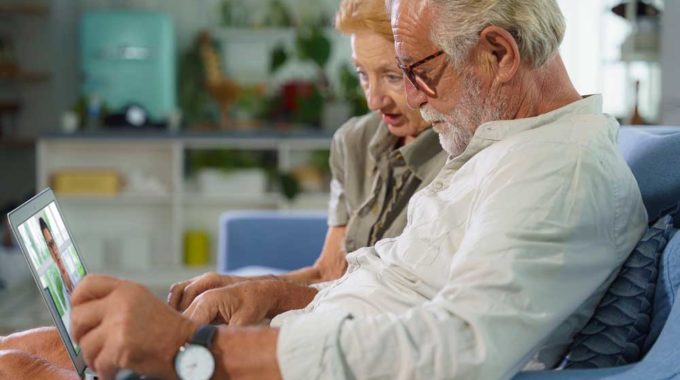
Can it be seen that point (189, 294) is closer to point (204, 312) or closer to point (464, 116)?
point (204, 312)

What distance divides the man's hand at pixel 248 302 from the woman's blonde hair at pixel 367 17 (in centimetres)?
56

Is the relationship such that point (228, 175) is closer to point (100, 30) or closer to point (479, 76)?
point (100, 30)

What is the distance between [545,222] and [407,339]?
0.23m

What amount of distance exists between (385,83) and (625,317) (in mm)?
825

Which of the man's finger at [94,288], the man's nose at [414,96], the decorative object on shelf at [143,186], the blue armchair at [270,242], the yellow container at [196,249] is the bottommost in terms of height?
the yellow container at [196,249]

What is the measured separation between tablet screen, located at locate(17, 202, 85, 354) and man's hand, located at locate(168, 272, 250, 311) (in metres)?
0.17

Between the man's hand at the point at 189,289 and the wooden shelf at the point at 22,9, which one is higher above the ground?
the wooden shelf at the point at 22,9

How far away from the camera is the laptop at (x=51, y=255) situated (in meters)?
1.37

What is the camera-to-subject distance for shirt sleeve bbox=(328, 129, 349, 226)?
2.26 m

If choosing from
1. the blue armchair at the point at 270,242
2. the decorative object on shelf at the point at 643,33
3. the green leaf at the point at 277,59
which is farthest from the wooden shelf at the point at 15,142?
the decorative object on shelf at the point at 643,33

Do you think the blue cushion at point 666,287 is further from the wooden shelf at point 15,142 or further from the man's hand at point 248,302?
the wooden shelf at point 15,142

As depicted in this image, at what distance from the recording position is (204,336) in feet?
3.98

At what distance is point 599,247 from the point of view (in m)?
1.29

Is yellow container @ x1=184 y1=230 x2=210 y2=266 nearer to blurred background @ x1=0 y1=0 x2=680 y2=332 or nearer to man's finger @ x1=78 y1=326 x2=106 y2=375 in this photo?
blurred background @ x1=0 y1=0 x2=680 y2=332
